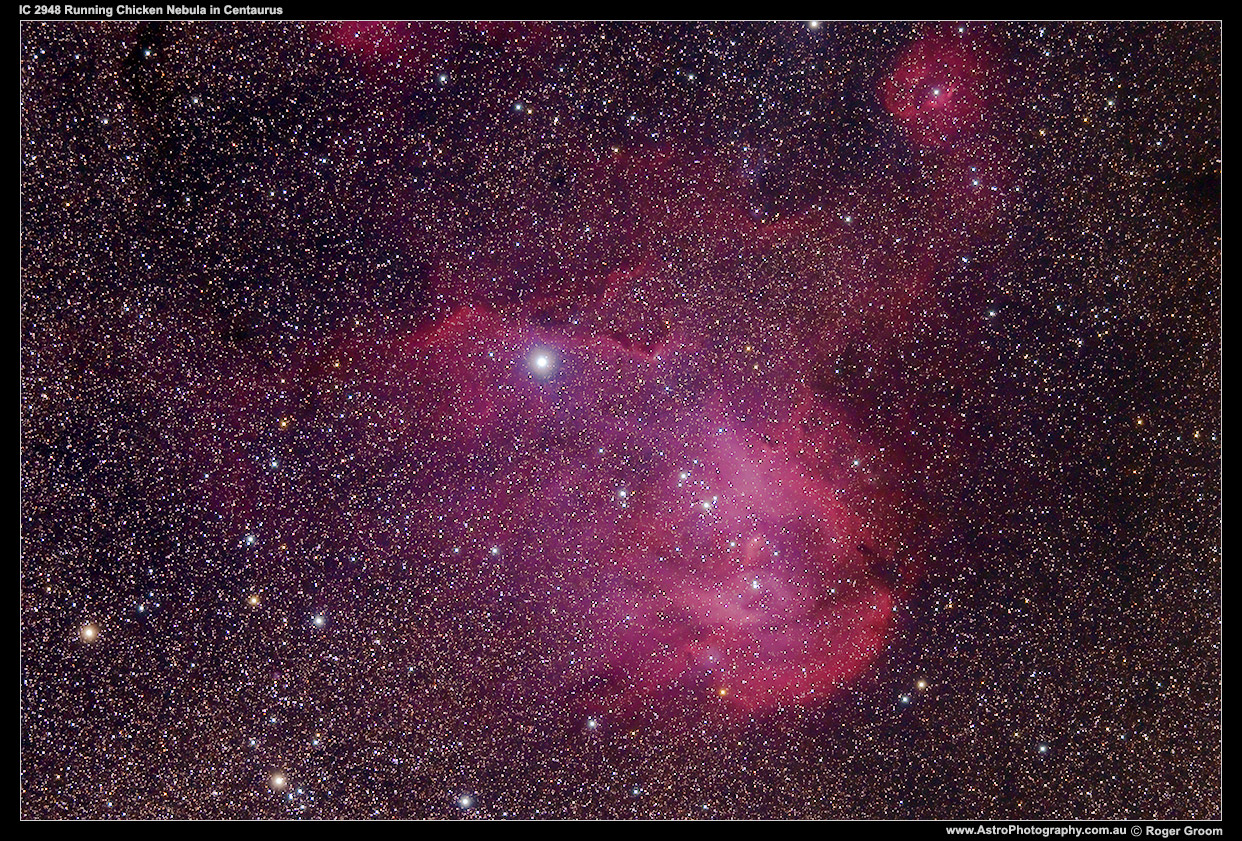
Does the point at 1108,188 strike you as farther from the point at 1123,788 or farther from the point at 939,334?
the point at 1123,788

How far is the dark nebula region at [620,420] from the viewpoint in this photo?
638 mm

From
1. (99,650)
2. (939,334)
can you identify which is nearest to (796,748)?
(939,334)

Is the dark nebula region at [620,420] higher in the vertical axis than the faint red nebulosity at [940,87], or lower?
lower

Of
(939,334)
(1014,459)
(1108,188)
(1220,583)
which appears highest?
(1108,188)

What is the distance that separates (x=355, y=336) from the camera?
65 cm

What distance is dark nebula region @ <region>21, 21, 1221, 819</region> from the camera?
25.1 inches

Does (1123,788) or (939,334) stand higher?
(939,334)

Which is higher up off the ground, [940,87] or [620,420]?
[940,87]

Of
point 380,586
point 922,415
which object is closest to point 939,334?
point 922,415

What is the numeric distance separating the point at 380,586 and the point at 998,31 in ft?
2.87

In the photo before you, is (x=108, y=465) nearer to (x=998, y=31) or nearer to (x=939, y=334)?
(x=939, y=334)

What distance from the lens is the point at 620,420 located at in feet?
2.17

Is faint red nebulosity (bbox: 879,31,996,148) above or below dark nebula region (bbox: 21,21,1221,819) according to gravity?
above

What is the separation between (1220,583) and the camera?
2.23ft
